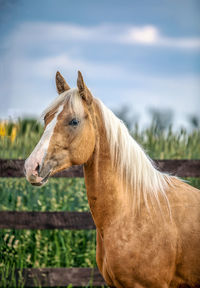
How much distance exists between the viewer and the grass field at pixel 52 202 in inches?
186

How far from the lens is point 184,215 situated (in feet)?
8.11

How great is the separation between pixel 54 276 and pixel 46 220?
73cm

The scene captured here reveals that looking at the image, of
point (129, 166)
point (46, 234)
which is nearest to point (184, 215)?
point (129, 166)

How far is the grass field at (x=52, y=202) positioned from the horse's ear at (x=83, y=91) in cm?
220

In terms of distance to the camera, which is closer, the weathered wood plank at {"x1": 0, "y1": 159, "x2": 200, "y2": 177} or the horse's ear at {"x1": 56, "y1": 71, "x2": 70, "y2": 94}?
the horse's ear at {"x1": 56, "y1": 71, "x2": 70, "y2": 94}

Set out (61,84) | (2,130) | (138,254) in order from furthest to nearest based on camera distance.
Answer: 1. (2,130)
2. (61,84)
3. (138,254)

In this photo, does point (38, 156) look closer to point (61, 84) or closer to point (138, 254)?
point (61, 84)

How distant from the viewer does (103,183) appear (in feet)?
8.18

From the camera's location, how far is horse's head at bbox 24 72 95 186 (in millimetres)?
2260

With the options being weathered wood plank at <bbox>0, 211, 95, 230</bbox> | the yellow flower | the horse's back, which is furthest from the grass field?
the horse's back

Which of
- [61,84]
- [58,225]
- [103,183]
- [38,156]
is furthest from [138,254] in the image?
[58,225]

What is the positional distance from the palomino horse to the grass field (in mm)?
1900

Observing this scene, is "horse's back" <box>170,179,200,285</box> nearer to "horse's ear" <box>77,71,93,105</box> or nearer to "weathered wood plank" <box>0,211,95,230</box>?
"horse's ear" <box>77,71,93,105</box>

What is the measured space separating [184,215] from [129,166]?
52 cm
